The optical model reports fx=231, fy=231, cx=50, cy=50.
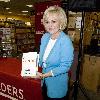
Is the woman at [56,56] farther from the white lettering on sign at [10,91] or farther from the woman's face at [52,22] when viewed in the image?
the white lettering on sign at [10,91]

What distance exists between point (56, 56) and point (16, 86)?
0.78 metres

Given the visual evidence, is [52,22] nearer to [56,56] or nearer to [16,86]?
[56,56]

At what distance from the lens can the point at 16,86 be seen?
2.40 meters

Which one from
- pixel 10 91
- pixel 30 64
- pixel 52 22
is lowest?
pixel 10 91

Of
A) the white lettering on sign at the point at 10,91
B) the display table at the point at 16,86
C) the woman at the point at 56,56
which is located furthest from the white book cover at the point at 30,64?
the white lettering on sign at the point at 10,91

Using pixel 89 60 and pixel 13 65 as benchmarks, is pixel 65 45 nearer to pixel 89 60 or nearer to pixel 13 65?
pixel 13 65

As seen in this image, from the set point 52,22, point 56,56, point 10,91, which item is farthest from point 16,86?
point 52,22

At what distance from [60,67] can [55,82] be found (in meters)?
0.16

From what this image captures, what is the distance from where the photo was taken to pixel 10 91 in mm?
2475

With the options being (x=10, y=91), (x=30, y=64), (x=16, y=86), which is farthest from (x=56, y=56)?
(x=10, y=91)

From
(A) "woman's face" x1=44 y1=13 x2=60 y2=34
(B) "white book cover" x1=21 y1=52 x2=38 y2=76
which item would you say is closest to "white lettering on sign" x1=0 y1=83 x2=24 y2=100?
(B) "white book cover" x1=21 y1=52 x2=38 y2=76

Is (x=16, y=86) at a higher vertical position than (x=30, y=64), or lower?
lower

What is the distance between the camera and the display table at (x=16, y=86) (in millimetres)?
2197

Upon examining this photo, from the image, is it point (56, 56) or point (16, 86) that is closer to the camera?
point (56, 56)
